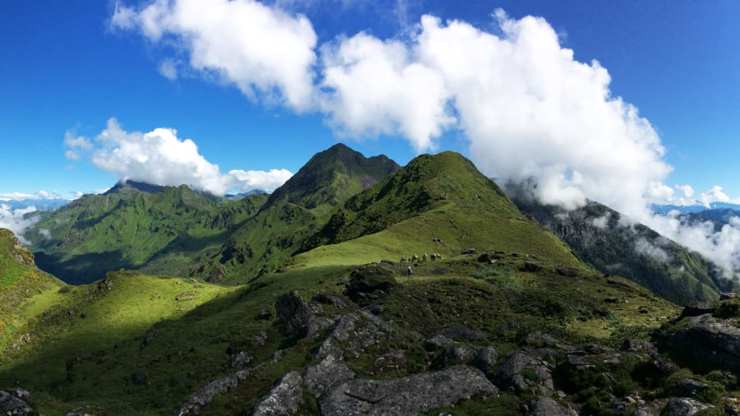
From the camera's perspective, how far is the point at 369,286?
59.4m

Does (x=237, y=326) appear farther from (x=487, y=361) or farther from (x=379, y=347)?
(x=487, y=361)

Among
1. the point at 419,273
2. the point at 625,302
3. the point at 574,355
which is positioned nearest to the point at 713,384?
the point at 574,355

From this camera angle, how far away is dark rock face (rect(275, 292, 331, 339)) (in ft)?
109

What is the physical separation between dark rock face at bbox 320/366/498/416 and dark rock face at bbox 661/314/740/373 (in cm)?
1359

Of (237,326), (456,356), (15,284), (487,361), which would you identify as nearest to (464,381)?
(487,361)

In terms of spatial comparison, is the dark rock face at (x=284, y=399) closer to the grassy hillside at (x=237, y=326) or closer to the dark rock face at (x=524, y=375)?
the grassy hillside at (x=237, y=326)

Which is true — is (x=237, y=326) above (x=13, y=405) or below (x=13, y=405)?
above

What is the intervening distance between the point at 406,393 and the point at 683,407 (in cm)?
1171

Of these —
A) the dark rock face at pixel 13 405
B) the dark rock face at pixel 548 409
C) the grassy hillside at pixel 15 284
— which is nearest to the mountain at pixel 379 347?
the dark rock face at pixel 548 409

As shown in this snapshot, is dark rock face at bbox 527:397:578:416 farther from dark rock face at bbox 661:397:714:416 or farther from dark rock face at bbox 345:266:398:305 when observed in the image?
dark rock face at bbox 345:266:398:305

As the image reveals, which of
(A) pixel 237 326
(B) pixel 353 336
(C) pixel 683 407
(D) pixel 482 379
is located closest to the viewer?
(C) pixel 683 407

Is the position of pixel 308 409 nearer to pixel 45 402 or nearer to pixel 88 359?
pixel 45 402

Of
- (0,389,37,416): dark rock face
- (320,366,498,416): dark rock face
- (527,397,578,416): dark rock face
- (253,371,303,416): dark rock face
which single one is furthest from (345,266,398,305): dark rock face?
(0,389,37,416): dark rock face

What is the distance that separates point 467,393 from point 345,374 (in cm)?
645
